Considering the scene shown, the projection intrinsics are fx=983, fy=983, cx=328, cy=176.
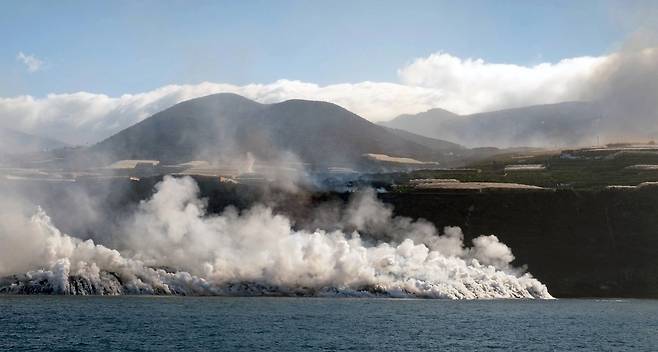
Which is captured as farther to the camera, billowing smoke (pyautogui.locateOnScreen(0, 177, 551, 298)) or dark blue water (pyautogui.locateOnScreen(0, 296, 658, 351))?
billowing smoke (pyautogui.locateOnScreen(0, 177, 551, 298))

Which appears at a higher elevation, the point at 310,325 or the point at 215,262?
the point at 215,262

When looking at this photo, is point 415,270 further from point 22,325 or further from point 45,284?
point 22,325

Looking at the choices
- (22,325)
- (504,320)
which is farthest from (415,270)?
(22,325)

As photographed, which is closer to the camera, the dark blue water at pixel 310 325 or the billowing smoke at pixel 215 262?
the dark blue water at pixel 310 325

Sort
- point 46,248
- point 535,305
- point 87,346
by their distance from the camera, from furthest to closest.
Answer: point 535,305
point 46,248
point 87,346
